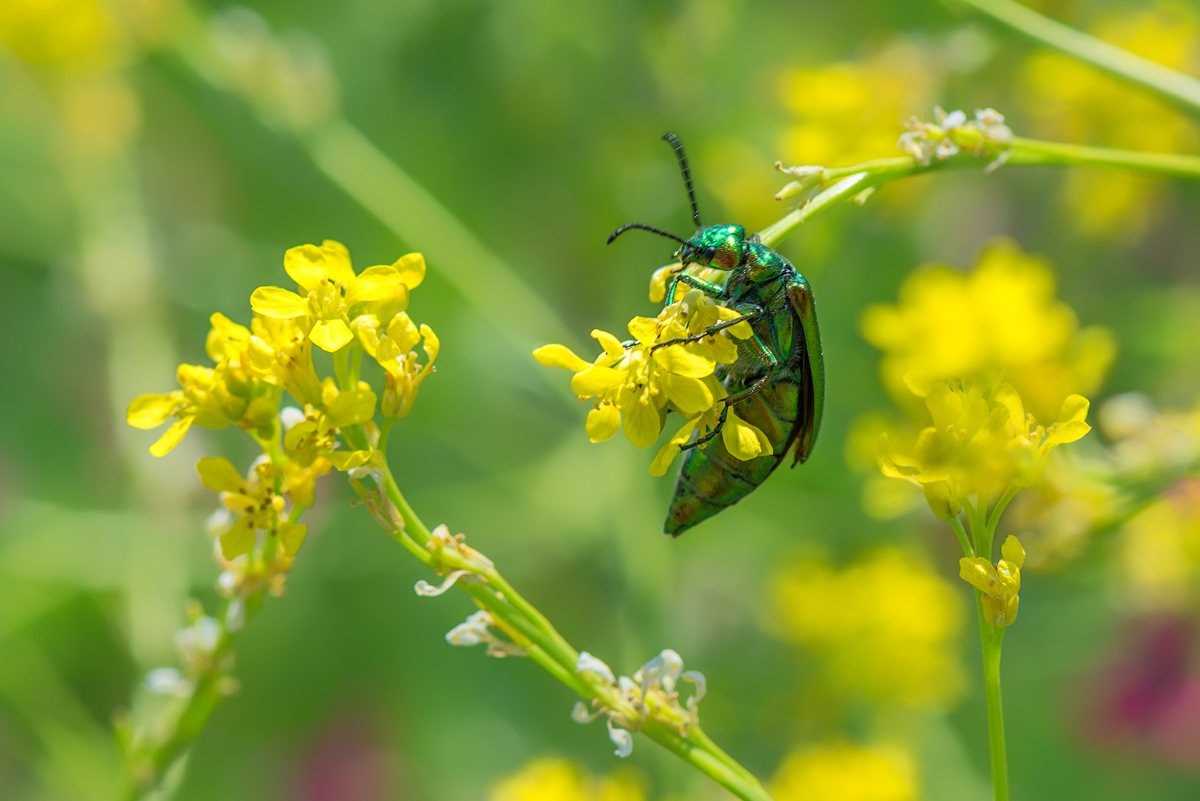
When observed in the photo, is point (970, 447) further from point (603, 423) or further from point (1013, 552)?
point (603, 423)

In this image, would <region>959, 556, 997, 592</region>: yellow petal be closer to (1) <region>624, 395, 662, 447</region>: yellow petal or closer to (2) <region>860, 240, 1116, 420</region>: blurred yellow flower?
(1) <region>624, 395, 662, 447</region>: yellow petal

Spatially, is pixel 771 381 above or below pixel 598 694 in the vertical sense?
above

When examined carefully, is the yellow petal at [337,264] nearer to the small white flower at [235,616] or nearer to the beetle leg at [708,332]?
the beetle leg at [708,332]

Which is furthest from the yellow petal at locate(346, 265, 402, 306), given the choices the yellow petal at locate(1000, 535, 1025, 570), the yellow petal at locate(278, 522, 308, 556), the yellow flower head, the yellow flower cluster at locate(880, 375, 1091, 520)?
the yellow petal at locate(1000, 535, 1025, 570)

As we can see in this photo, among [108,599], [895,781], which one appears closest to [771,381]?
[895,781]

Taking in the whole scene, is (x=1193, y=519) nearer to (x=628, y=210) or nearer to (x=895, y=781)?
(x=895, y=781)
